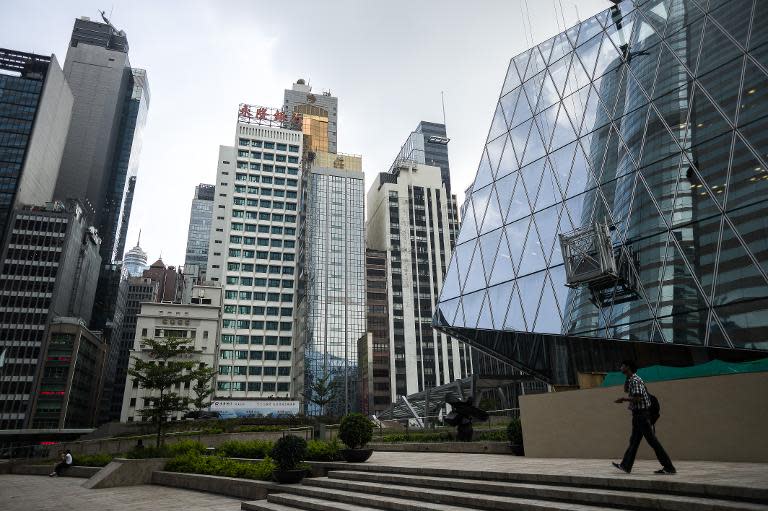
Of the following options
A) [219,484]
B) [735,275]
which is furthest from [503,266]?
[219,484]

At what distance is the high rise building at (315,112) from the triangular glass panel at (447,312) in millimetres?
102240

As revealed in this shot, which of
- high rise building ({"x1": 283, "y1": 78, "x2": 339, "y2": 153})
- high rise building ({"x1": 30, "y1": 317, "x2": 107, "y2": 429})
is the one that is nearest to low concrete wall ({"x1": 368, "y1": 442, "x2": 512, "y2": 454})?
high rise building ({"x1": 30, "y1": 317, "x2": 107, "y2": 429})

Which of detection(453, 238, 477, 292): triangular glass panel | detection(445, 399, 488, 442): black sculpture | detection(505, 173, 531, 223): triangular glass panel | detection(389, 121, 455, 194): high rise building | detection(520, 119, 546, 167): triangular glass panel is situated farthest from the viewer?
detection(389, 121, 455, 194): high rise building

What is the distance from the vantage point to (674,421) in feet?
31.8

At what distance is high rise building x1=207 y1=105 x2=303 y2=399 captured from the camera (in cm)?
8794

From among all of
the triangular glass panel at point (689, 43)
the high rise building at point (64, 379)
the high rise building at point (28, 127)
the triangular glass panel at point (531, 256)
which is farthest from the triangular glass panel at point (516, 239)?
the high rise building at point (28, 127)

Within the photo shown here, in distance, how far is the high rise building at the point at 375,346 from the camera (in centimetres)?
9331

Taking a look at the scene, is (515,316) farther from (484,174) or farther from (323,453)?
(323,453)

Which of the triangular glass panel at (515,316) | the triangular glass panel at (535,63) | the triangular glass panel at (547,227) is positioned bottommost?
the triangular glass panel at (515,316)

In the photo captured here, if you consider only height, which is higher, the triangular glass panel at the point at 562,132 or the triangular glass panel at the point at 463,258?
the triangular glass panel at the point at 562,132

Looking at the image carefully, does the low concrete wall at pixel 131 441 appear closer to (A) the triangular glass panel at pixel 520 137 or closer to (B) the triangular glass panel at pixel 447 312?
(B) the triangular glass panel at pixel 447 312

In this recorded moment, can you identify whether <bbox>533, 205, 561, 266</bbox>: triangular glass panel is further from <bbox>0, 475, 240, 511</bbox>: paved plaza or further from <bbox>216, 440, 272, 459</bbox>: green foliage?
<bbox>0, 475, 240, 511</bbox>: paved plaza

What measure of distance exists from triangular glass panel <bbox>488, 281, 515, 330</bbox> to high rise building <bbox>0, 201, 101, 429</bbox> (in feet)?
280

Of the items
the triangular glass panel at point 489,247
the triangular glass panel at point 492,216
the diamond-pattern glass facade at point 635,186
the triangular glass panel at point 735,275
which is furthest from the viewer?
the triangular glass panel at point 492,216
